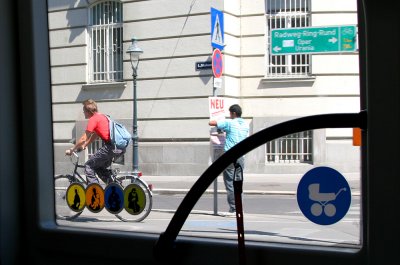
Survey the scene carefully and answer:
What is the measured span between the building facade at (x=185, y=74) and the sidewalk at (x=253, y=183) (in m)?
0.04

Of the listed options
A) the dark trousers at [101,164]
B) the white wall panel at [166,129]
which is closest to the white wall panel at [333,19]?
the white wall panel at [166,129]

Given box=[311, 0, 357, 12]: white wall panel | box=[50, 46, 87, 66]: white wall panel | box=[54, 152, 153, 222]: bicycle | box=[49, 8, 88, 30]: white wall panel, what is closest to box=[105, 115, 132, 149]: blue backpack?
box=[54, 152, 153, 222]: bicycle

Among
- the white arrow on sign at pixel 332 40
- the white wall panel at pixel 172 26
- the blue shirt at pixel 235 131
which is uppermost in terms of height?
the white wall panel at pixel 172 26

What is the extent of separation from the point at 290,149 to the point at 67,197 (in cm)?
112

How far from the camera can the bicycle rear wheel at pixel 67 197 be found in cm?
262

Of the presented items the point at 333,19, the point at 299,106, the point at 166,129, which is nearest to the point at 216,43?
the point at 166,129

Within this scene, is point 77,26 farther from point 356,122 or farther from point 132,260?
point 356,122

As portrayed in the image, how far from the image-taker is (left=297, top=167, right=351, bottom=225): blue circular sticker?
194 centimetres

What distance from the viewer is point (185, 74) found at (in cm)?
248

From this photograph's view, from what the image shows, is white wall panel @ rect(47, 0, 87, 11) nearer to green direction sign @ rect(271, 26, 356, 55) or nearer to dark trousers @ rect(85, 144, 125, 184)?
dark trousers @ rect(85, 144, 125, 184)

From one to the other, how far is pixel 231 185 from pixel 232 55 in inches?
32.4

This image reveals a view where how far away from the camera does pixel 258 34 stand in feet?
7.74

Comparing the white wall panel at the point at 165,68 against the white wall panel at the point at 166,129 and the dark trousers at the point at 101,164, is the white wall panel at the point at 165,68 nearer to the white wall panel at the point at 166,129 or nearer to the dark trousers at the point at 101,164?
the white wall panel at the point at 166,129

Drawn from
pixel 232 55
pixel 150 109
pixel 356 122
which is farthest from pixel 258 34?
pixel 356 122
